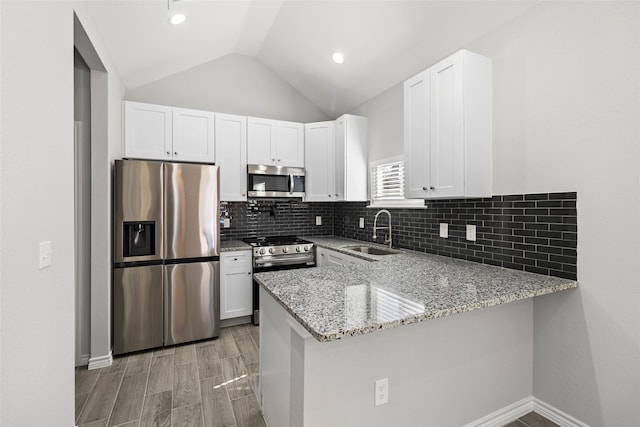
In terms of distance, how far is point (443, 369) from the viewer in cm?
170

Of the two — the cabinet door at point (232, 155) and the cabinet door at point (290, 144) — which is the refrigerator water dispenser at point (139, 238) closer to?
the cabinet door at point (232, 155)

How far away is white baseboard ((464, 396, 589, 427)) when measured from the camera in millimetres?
1860

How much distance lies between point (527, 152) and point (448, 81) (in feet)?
2.41

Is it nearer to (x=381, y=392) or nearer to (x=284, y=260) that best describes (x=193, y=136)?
(x=284, y=260)

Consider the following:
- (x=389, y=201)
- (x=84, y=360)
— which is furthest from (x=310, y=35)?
(x=84, y=360)

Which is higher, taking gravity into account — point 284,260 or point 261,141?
point 261,141

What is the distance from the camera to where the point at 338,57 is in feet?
10.7

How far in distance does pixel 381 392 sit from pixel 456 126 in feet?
5.84

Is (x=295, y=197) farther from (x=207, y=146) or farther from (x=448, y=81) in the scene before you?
(x=448, y=81)
